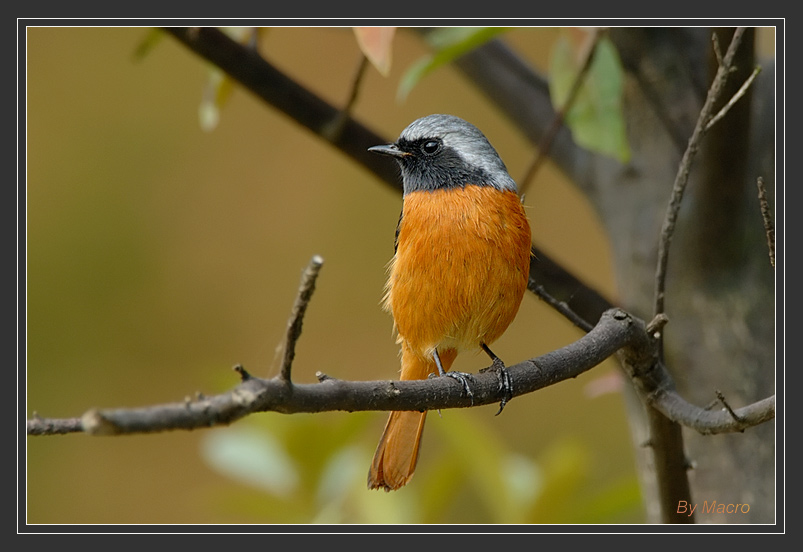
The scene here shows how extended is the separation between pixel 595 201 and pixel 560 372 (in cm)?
157

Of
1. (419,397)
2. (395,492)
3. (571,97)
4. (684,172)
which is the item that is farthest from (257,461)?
(684,172)

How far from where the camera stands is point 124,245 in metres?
3.81

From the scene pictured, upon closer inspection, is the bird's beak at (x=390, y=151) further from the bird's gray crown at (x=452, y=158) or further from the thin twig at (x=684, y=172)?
the thin twig at (x=684, y=172)

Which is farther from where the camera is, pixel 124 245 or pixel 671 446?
pixel 124 245

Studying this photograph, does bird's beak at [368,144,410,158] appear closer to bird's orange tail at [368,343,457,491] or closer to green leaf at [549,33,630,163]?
green leaf at [549,33,630,163]

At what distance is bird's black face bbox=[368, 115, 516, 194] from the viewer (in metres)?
2.82

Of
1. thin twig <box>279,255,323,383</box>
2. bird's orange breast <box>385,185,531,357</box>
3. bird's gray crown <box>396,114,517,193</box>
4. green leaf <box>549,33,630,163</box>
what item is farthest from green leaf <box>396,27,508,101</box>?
thin twig <box>279,255,323,383</box>

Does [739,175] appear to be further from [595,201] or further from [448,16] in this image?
[448,16]

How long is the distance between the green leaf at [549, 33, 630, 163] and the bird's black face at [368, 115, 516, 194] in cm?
32

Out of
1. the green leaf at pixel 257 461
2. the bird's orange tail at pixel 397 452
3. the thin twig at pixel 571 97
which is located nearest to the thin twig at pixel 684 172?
the thin twig at pixel 571 97

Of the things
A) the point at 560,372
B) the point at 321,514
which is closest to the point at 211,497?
the point at 321,514

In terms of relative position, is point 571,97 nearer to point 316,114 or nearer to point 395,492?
point 316,114

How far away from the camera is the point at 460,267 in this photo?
258 cm

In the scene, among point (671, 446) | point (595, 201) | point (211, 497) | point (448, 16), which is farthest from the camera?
point (595, 201)
